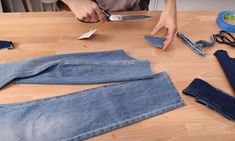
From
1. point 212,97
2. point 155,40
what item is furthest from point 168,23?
point 212,97

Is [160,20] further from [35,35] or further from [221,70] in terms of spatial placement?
[35,35]

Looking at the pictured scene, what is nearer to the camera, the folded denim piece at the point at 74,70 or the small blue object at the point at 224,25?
the folded denim piece at the point at 74,70

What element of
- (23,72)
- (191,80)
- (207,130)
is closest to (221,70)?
(191,80)

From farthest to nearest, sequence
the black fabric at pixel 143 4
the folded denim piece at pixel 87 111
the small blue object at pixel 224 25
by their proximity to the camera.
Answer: the black fabric at pixel 143 4, the small blue object at pixel 224 25, the folded denim piece at pixel 87 111

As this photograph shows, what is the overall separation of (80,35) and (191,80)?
35 centimetres

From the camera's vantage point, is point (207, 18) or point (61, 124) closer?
point (61, 124)

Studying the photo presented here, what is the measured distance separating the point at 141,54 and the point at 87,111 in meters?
0.26

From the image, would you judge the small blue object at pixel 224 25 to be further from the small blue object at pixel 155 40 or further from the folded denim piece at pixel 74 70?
the folded denim piece at pixel 74 70

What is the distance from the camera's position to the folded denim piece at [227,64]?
719 mm

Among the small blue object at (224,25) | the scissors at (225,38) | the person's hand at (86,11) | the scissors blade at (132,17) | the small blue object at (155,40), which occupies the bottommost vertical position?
the scissors at (225,38)

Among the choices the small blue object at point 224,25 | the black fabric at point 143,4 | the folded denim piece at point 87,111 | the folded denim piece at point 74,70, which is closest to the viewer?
the folded denim piece at point 87,111

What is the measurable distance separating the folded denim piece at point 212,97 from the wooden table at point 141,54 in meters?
0.01

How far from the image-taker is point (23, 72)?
0.68 metres

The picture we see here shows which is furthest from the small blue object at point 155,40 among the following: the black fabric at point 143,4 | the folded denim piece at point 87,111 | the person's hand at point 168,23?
the black fabric at point 143,4
